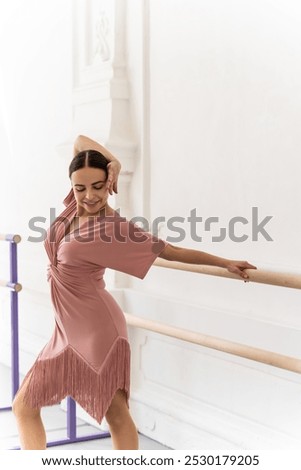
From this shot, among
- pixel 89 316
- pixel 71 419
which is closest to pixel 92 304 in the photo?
pixel 89 316

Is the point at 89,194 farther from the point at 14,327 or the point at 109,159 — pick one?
the point at 14,327

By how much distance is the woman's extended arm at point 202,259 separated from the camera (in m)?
2.91

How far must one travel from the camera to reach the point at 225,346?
327cm

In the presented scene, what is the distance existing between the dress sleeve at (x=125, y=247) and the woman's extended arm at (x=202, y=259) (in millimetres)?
36

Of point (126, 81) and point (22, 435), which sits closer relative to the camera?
point (22, 435)

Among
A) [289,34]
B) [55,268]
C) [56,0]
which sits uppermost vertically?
[56,0]

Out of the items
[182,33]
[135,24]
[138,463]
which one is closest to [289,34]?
[182,33]

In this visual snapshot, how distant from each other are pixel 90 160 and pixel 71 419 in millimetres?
1733

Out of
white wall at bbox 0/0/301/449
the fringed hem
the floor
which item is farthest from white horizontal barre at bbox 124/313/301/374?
the floor

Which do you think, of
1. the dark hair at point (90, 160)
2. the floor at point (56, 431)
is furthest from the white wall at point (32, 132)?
the dark hair at point (90, 160)

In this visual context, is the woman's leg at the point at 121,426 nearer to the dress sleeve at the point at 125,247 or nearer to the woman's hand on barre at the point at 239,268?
the dress sleeve at the point at 125,247

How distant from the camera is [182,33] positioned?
3891mm

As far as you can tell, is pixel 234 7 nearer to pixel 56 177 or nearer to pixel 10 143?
pixel 56 177

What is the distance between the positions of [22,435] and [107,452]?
31cm
